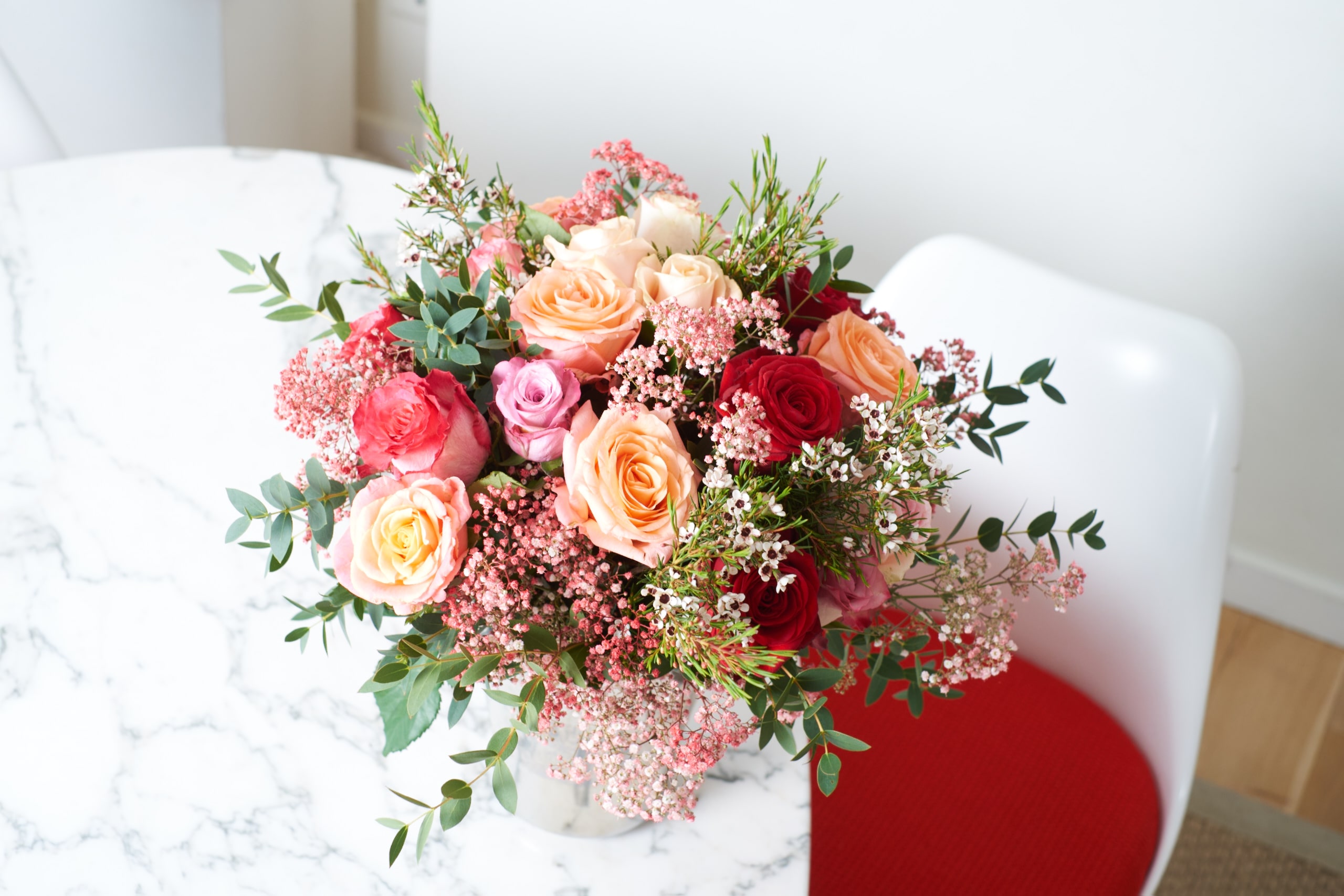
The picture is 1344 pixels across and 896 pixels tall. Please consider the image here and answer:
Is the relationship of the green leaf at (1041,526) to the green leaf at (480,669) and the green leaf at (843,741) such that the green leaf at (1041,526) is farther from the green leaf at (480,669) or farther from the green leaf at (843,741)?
the green leaf at (480,669)

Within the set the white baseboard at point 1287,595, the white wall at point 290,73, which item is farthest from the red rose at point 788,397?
the white wall at point 290,73

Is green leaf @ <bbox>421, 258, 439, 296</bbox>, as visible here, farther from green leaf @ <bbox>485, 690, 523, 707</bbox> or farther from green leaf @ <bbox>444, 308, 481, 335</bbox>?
green leaf @ <bbox>485, 690, 523, 707</bbox>

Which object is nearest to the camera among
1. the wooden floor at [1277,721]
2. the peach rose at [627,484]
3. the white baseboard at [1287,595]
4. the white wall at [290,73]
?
the peach rose at [627,484]

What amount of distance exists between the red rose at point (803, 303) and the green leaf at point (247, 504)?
13.0 inches

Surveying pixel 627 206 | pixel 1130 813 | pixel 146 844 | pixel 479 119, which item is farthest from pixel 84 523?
pixel 479 119

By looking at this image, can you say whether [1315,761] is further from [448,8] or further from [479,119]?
[448,8]

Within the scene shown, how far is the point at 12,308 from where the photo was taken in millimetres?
1118

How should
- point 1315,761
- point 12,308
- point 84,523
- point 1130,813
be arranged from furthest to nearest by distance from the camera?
point 1315,761 → point 12,308 → point 1130,813 → point 84,523

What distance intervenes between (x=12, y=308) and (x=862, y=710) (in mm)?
1027

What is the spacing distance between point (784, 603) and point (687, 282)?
0.18 metres

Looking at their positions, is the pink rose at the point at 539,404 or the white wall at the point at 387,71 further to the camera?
the white wall at the point at 387,71

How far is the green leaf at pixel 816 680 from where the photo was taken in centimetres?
57

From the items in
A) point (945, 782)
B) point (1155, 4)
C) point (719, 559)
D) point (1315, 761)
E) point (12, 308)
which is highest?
point (1155, 4)

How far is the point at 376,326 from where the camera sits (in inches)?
24.4
